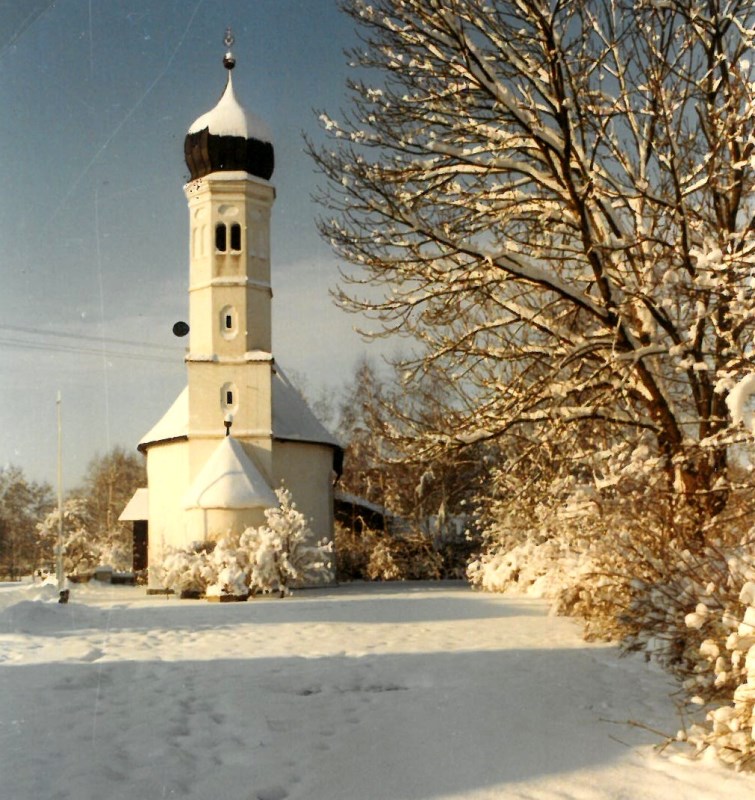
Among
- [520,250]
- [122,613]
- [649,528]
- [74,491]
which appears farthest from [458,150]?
[74,491]

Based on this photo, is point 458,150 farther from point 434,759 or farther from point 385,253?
point 434,759

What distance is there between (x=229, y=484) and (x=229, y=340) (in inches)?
180

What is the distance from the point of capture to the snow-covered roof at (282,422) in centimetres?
2859

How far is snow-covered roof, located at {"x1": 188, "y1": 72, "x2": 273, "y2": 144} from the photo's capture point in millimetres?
27953

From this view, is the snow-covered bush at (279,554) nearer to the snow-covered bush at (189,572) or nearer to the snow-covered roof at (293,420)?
the snow-covered bush at (189,572)

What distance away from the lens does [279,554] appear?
2234 centimetres

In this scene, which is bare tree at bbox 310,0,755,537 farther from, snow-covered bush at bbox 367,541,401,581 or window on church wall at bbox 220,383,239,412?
snow-covered bush at bbox 367,541,401,581

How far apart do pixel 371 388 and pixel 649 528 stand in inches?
1250

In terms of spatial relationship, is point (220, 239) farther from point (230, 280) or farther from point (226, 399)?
point (226, 399)

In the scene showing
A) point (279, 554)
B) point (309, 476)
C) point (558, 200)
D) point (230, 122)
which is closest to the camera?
point (558, 200)

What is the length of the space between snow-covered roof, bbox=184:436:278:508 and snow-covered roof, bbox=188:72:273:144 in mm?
8583

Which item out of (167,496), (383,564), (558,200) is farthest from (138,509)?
(558,200)

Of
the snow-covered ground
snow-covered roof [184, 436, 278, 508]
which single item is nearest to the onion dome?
snow-covered roof [184, 436, 278, 508]

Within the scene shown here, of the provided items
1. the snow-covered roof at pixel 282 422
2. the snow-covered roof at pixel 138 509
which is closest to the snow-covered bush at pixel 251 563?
the snow-covered roof at pixel 282 422
